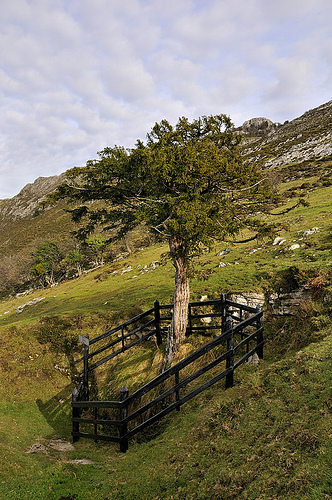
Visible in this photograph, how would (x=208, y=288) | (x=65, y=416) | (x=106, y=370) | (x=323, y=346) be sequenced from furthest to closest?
(x=208, y=288)
(x=106, y=370)
(x=65, y=416)
(x=323, y=346)

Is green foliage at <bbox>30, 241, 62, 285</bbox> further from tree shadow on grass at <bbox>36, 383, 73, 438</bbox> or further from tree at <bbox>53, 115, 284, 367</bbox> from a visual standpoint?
tree at <bbox>53, 115, 284, 367</bbox>

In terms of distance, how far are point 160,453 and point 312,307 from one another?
780 cm

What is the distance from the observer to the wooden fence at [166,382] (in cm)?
685

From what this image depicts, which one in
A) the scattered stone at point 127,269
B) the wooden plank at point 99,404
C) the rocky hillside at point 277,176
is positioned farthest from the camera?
the rocky hillside at point 277,176

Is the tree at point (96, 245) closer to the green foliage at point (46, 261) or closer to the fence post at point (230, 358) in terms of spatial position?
the green foliage at point (46, 261)

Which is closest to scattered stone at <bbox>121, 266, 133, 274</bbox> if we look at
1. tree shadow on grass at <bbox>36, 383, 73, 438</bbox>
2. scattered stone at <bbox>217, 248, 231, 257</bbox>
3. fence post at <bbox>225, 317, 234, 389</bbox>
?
scattered stone at <bbox>217, 248, 231, 257</bbox>

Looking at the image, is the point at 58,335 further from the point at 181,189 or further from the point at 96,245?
the point at 96,245

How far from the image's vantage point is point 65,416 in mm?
11328

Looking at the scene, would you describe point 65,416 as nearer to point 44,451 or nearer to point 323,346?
point 44,451

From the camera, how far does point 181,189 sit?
34.8 ft

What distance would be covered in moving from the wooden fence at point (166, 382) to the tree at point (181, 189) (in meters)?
1.67

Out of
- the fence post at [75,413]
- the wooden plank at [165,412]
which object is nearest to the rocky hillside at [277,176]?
the wooden plank at [165,412]

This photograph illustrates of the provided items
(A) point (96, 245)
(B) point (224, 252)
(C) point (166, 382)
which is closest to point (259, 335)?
(C) point (166, 382)

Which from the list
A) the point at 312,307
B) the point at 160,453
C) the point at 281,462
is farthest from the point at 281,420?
the point at 312,307
